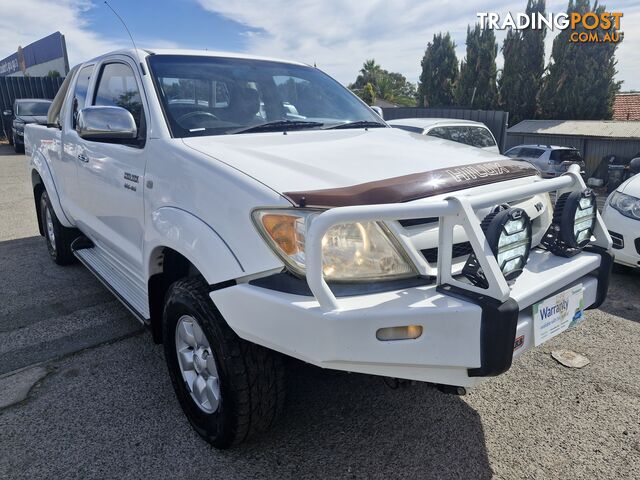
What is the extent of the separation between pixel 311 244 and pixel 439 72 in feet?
93.1

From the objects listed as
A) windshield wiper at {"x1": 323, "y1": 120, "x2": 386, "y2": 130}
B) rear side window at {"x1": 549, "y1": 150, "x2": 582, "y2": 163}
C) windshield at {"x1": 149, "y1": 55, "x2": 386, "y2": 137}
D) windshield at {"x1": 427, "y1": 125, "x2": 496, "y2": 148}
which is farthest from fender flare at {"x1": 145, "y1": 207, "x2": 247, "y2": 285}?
rear side window at {"x1": 549, "y1": 150, "x2": 582, "y2": 163}

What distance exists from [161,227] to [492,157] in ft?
5.64

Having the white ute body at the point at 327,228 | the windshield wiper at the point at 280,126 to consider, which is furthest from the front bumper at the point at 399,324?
the windshield wiper at the point at 280,126

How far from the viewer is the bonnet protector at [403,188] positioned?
185 centimetres

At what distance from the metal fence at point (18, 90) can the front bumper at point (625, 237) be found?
2280cm

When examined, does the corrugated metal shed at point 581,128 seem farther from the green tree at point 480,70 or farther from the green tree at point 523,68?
the green tree at point 480,70

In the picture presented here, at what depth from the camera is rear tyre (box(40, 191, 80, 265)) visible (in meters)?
4.88

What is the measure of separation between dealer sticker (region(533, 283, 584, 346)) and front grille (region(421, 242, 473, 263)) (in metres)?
0.35

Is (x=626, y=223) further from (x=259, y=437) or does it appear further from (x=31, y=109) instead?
(x=31, y=109)

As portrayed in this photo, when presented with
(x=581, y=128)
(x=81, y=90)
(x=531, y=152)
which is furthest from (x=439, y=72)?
(x=81, y=90)

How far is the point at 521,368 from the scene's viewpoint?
10.2ft

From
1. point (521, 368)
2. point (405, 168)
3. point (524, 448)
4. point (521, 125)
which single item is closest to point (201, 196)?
point (405, 168)

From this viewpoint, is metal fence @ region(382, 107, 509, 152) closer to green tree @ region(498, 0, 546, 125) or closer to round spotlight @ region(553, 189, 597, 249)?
green tree @ region(498, 0, 546, 125)

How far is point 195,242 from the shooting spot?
2131 mm
